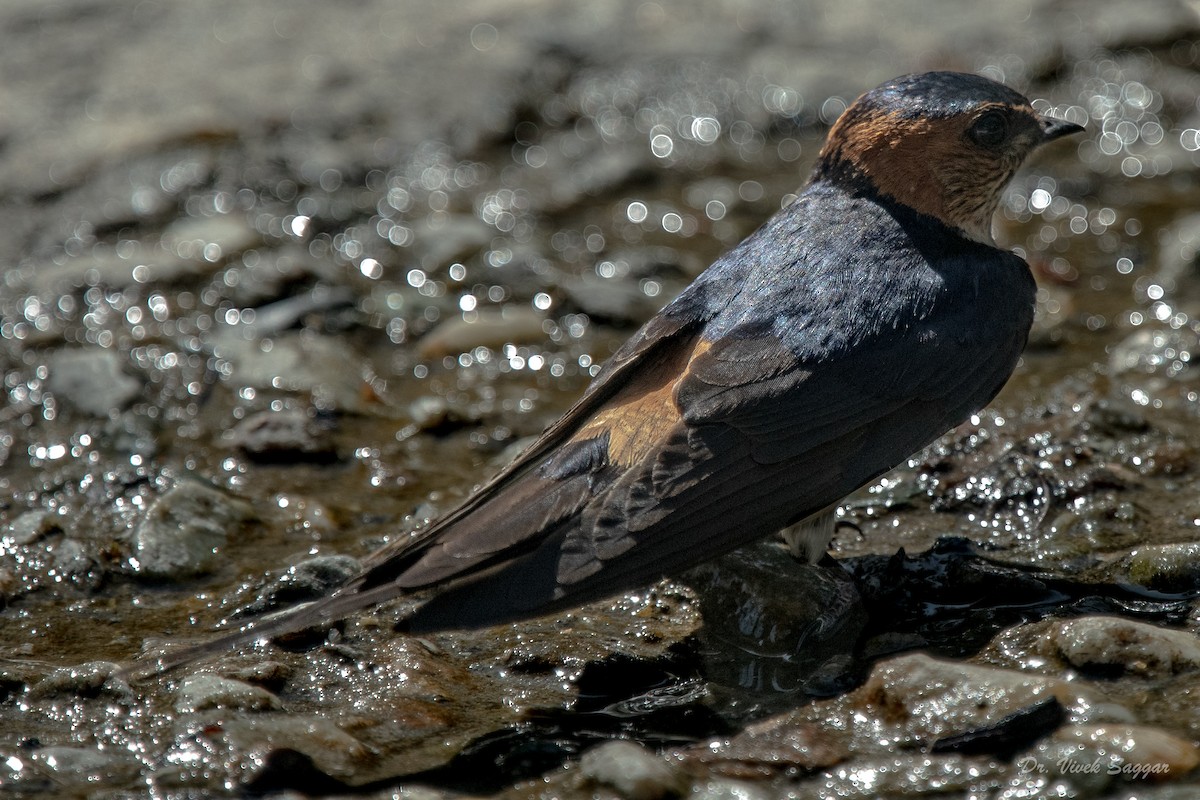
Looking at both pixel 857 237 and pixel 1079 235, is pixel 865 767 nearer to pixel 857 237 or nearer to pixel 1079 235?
pixel 857 237

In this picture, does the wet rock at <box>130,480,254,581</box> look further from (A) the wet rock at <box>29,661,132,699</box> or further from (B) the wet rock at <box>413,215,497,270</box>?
(B) the wet rock at <box>413,215,497,270</box>

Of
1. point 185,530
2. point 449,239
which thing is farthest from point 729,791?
point 449,239

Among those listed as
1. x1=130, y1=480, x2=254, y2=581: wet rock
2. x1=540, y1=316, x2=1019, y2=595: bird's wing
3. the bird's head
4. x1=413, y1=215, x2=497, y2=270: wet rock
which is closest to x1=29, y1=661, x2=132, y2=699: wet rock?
x1=130, y1=480, x2=254, y2=581: wet rock

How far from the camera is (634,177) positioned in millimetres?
6836

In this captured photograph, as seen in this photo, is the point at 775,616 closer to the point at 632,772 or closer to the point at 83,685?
the point at 632,772

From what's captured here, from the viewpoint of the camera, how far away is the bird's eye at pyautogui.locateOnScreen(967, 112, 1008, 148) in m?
4.27

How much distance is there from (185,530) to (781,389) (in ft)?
6.33

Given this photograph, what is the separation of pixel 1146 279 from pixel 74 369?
4.32 m

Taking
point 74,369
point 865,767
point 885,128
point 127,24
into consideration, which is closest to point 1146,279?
point 885,128

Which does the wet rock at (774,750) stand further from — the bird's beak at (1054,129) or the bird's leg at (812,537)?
the bird's beak at (1054,129)

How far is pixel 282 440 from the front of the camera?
4.89 meters

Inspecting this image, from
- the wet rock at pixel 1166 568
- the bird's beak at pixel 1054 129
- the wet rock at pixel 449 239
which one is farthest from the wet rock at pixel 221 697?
the wet rock at pixel 449 239

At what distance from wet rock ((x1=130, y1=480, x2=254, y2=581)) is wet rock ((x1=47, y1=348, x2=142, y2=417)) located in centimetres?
84

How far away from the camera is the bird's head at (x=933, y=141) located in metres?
4.23
